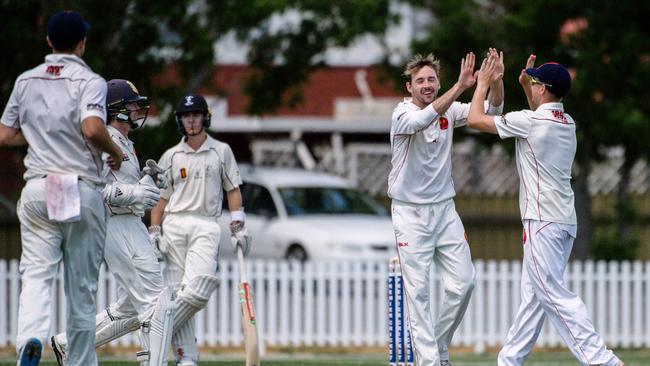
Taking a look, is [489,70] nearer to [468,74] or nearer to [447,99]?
[468,74]

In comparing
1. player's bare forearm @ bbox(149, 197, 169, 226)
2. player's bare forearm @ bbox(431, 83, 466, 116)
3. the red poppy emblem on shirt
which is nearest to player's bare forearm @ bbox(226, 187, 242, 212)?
player's bare forearm @ bbox(149, 197, 169, 226)

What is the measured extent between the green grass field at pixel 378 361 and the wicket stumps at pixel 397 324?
1.69 metres

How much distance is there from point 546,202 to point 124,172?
9.70ft

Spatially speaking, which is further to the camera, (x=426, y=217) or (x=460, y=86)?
(x=426, y=217)

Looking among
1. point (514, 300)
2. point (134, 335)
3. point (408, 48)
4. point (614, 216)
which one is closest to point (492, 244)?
point (614, 216)

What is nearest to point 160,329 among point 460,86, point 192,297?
point 192,297

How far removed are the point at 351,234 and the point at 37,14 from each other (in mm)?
5240

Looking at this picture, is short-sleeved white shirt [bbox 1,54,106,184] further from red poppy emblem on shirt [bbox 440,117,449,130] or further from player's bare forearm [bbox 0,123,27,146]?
red poppy emblem on shirt [bbox 440,117,449,130]

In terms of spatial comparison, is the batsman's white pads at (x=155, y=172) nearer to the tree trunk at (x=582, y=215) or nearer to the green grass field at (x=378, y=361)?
the green grass field at (x=378, y=361)

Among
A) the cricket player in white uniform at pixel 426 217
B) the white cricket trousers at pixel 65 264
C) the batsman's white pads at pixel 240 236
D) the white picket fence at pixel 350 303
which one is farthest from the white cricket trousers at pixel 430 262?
the white picket fence at pixel 350 303

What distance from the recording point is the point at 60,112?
784 cm

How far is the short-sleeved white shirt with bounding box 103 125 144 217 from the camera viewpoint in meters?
9.62

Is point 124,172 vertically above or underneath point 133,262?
above

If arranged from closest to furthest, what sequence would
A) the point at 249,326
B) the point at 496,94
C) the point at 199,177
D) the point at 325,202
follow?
the point at 249,326
the point at 496,94
the point at 199,177
the point at 325,202
